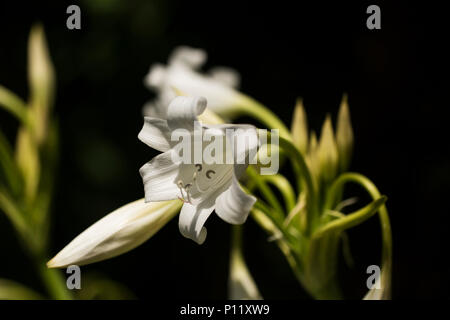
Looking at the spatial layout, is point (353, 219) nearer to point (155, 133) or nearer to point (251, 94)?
point (155, 133)

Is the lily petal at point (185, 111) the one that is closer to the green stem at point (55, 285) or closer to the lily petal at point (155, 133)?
the lily petal at point (155, 133)

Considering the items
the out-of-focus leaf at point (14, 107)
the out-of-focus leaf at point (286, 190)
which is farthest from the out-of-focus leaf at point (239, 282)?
the out-of-focus leaf at point (14, 107)

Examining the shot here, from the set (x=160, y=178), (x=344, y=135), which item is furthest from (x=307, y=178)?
(x=160, y=178)

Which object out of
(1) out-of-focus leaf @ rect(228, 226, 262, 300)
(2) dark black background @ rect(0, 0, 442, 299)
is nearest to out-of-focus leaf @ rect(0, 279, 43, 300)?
(1) out-of-focus leaf @ rect(228, 226, 262, 300)

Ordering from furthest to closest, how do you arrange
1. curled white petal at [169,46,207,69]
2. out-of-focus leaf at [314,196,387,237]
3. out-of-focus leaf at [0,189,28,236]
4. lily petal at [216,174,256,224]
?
curled white petal at [169,46,207,69], out-of-focus leaf at [0,189,28,236], out-of-focus leaf at [314,196,387,237], lily petal at [216,174,256,224]

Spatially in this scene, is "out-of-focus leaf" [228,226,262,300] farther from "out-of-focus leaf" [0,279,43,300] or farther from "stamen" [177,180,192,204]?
"out-of-focus leaf" [0,279,43,300]
